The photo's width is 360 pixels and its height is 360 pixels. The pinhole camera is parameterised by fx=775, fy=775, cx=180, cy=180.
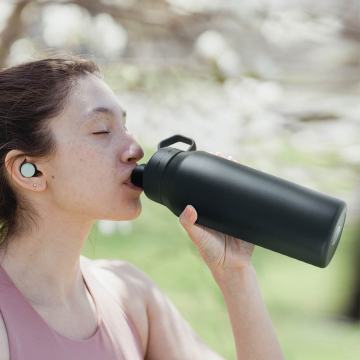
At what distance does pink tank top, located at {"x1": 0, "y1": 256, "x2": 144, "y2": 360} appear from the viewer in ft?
4.61

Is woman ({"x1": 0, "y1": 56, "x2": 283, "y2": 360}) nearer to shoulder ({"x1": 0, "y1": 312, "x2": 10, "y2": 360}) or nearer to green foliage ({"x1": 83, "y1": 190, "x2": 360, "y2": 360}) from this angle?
shoulder ({"x1": 0, "y1": 312, "x2": 10, "y2": 360})

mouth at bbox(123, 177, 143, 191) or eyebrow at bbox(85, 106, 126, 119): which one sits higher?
eyebrow at bbox(85, 106, 126, 119)

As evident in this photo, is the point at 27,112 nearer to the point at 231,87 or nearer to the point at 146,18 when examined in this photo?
the point at 146,18

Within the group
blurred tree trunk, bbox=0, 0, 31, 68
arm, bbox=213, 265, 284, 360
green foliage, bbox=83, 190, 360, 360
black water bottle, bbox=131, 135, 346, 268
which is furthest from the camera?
green foliage, bbox=83, 190, 360, 360

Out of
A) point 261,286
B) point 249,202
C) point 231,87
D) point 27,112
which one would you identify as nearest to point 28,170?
point 27,112

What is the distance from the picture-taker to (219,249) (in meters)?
1.52

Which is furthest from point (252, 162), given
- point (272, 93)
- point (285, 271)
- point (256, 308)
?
point (256, 308)

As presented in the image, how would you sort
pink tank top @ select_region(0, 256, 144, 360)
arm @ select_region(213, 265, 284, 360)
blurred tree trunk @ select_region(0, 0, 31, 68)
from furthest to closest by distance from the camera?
blurred tree trunk @ select_region(0, 0, 31, 68) → arm @ select_region(213, 265, 284, 360) → pink tank top @ select_region(0, 256, 144, 360)

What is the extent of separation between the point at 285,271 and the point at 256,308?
271cm

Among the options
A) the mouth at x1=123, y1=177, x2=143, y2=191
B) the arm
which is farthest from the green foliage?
the mouth at x1=123, y1=177, x2=143, y2=191

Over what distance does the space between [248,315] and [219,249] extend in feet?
0.53

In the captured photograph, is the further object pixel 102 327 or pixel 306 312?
pixel 306 312

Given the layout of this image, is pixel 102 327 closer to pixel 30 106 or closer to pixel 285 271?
pixel 30 106

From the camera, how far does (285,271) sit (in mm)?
4250
